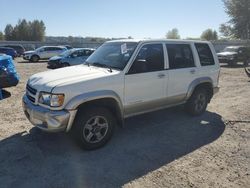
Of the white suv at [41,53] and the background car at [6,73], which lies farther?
the white suv at [41,53]

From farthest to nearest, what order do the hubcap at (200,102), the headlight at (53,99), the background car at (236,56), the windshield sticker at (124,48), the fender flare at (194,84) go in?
the background car at (236,56) → the hubcap at (200,102) → the fender flare at (194,84) → the windshield sticker at (124,48) → the headlight at (53,99)

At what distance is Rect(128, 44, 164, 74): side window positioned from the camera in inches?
208

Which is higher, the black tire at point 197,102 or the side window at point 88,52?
the side window at point 88,52

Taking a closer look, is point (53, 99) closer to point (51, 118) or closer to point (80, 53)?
point (51, 118)

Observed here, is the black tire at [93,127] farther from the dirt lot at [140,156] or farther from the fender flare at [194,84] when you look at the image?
the fender flare at [194,84]

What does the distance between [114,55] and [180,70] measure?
1587mm

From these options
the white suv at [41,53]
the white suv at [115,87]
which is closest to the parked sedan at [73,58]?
the white suv at [41,53]

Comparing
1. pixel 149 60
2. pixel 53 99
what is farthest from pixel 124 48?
pixel 53 99

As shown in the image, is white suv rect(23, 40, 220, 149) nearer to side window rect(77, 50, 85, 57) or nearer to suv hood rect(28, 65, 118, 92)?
suv hood rect(28, 65, 118, 92)

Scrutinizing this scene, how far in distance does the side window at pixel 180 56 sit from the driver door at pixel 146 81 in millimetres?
278

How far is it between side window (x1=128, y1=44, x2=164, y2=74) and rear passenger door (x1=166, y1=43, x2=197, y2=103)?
0.89ft

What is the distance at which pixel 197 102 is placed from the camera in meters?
6.96

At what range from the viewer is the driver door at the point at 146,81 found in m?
5.25

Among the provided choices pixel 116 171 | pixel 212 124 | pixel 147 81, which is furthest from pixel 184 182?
pixel 212 124
